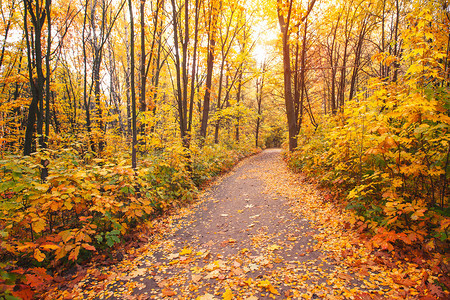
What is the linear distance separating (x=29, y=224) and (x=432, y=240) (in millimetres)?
5026

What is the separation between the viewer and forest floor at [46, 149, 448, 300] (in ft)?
7.41

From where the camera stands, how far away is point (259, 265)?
9.19 ft

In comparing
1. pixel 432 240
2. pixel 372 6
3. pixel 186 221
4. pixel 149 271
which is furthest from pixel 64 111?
pixel 372 6

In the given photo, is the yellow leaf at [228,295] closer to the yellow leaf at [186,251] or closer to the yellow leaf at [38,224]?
the yellow leaf at [186,251]

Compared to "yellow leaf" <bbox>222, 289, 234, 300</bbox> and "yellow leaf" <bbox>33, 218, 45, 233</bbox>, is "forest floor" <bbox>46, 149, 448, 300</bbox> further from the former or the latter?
"yellow leaf" <bbox>33, 218, 45, 233</bbox>

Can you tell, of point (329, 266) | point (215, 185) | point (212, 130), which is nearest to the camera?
point (329, 266)

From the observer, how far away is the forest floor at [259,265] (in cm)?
226

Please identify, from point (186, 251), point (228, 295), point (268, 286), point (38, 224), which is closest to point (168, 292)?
point (228, 295)

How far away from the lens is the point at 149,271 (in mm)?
2924

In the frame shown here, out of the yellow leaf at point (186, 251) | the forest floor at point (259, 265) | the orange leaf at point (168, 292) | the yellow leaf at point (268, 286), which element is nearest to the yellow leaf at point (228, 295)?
the forest floor at point (259, 265)

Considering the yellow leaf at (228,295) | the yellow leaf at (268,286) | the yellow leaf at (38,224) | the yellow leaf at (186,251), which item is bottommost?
the yellow leaf at (186,251)

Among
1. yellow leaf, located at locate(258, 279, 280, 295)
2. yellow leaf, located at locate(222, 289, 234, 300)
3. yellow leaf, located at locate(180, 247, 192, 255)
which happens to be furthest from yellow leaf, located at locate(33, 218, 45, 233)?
yellow leaf, located at locate(258, 279, 280, 295)

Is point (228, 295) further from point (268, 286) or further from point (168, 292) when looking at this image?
point (168, 292)

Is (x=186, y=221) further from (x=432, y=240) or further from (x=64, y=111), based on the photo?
(x=64, y=111)
